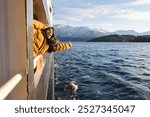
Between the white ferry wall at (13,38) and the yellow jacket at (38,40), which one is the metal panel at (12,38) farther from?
the yellow jacket at (38,40)

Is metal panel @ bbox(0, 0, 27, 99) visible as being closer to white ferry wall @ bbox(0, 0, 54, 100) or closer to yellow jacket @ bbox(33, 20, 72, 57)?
white ferry wall @ bbox(0, 0, 54, 100)

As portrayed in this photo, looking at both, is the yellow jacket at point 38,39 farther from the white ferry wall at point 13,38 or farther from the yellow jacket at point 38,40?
the white ferry wall at point 13,38

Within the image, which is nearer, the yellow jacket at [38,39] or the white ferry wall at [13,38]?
the white ferry wall at [13,38]

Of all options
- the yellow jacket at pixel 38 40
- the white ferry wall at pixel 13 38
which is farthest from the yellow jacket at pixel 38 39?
the white ferry wall at pixel 13 38

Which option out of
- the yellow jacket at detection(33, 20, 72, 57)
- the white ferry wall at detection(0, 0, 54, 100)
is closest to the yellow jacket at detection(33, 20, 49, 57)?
the yellow jacket at detection(33, 20, 72, 57)

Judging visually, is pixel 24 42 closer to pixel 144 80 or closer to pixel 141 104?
pixel 141 104

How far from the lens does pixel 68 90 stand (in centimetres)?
784

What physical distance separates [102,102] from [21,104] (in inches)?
11.1

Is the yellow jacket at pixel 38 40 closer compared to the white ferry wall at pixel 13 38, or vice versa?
the white ferry wall at pixel 13 38

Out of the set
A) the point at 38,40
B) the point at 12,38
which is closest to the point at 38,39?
the point at 38,40

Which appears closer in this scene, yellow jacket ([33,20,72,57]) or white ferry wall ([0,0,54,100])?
white ferry wall ([0,0,54,100])

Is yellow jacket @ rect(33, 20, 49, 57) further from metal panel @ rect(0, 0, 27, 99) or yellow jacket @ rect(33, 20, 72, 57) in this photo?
metal panel @ rect(0, 0, 27, 99)

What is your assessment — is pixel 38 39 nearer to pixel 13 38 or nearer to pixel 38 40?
pixel 38 40

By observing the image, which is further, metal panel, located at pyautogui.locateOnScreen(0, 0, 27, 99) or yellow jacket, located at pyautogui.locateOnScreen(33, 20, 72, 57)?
yellow jacket, located at pyautogui.locateOnScreen(33, 20, 72, 57)
